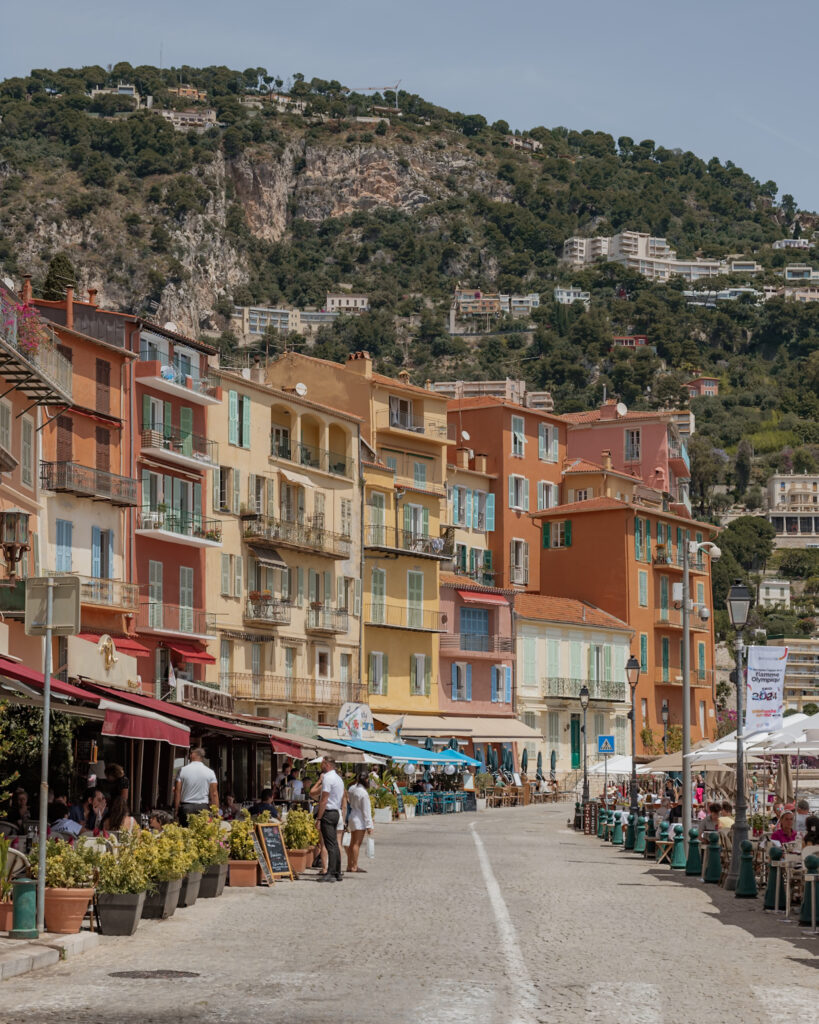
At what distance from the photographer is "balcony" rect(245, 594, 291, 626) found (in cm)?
5797

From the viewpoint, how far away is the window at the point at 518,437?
86.2 m

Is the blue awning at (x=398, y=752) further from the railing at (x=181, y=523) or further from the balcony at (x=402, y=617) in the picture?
the balcony at (x=402, y=617)

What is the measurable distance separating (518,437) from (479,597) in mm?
12663

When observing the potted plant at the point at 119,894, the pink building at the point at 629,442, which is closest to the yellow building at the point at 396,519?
the pink building at the point at 629,442

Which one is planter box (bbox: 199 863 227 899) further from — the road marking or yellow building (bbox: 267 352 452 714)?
yellow building (bbox: 267 352 452 714)

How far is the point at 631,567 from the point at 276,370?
72.6 feet

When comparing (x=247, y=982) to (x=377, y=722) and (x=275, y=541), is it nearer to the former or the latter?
(x=275, y=541)

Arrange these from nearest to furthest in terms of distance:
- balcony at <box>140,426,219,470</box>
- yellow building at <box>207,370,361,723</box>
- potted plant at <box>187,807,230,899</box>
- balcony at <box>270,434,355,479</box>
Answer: potted plant at <box>187,807,230,899</box>
balcony at <box>140,426,219,470</box>
yellow building at <box>207,370,361,723</box>
balcony at <box>270,434,355,479</box>

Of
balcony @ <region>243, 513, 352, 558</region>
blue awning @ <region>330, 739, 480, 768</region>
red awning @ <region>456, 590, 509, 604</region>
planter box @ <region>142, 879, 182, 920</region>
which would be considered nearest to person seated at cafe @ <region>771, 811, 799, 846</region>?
planter box @ <region>142, 879, 182, 920</region>

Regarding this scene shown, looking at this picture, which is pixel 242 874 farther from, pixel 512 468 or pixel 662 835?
pixel 512 468

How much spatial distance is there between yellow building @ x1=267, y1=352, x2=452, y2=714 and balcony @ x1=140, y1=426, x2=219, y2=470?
1313 cm

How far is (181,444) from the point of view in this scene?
2105 inches

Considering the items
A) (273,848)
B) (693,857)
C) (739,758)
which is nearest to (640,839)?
(693,857)

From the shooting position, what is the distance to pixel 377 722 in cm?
6638
